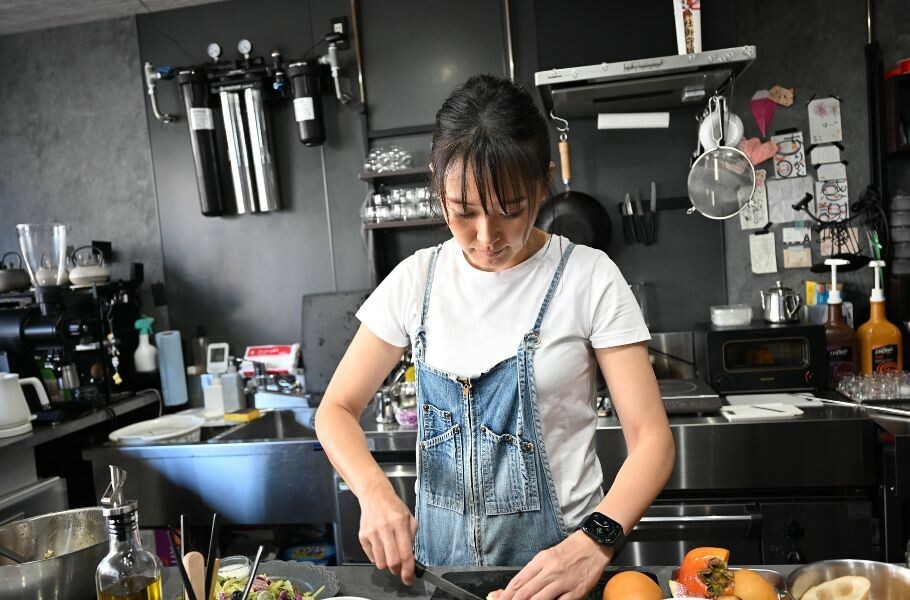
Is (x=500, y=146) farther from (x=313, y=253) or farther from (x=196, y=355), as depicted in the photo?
(x=196, y=355)

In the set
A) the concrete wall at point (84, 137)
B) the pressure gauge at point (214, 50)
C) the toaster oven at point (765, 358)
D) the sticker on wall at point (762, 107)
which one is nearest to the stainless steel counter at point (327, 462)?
the toaster oven at point (765, 358)

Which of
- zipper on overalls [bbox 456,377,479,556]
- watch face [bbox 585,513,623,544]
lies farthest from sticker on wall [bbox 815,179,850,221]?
watch face [bbox 585,513,623,544]

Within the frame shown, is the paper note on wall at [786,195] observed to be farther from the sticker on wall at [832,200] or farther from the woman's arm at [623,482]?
the woman's arm at [623,482]

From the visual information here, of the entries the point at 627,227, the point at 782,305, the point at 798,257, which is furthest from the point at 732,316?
the point at 627,227

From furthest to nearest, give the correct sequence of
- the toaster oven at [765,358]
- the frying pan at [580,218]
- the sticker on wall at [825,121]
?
the frying pan at [580,218], the sticker on wall at [825,121], the toaster oven at [765,358]

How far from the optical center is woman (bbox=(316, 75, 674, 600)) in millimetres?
1170

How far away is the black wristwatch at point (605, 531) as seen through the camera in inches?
41.1

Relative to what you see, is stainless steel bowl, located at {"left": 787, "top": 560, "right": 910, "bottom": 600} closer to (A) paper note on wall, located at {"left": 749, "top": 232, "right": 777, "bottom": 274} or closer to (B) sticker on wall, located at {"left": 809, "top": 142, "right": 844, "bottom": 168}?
(A) paper note on wall, located at {"left": 749, "top": 232, "right": 777, "bottom": 274}

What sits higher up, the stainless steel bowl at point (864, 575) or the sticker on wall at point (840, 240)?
the sticker on wall at point (840, 240)

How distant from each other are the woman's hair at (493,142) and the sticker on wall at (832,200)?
2137mm

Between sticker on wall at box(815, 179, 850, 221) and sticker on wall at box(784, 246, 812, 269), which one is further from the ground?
sticker on wall at box(815, 179, 850, 221)

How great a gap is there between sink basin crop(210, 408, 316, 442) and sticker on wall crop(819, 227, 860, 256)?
7.39 feet

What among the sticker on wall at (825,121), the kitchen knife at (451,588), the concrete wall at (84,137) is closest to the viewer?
the kitchen knife at (451,588)

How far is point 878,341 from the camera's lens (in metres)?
2.62
